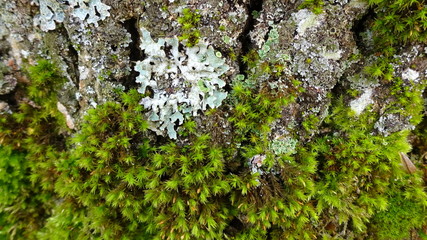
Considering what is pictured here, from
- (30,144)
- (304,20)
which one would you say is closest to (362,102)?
(304,20)

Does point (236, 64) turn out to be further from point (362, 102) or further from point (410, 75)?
point (410, 75)

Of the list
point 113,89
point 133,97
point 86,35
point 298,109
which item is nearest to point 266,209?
point 298,109

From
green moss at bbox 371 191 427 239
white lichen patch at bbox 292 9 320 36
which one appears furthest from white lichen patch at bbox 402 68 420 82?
green moss at bbox 371 191 427 239

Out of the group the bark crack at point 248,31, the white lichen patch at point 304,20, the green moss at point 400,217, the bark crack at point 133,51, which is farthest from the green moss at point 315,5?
the green moss at point 400,217

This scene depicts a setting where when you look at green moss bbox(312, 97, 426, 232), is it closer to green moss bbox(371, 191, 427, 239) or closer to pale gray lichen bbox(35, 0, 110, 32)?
green moss bbox(371, 191, 427, 239)

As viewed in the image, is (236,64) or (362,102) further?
(362,102)

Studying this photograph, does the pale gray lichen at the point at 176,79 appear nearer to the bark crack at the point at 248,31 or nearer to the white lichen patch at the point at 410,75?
the bark crack at the point at 248,31
